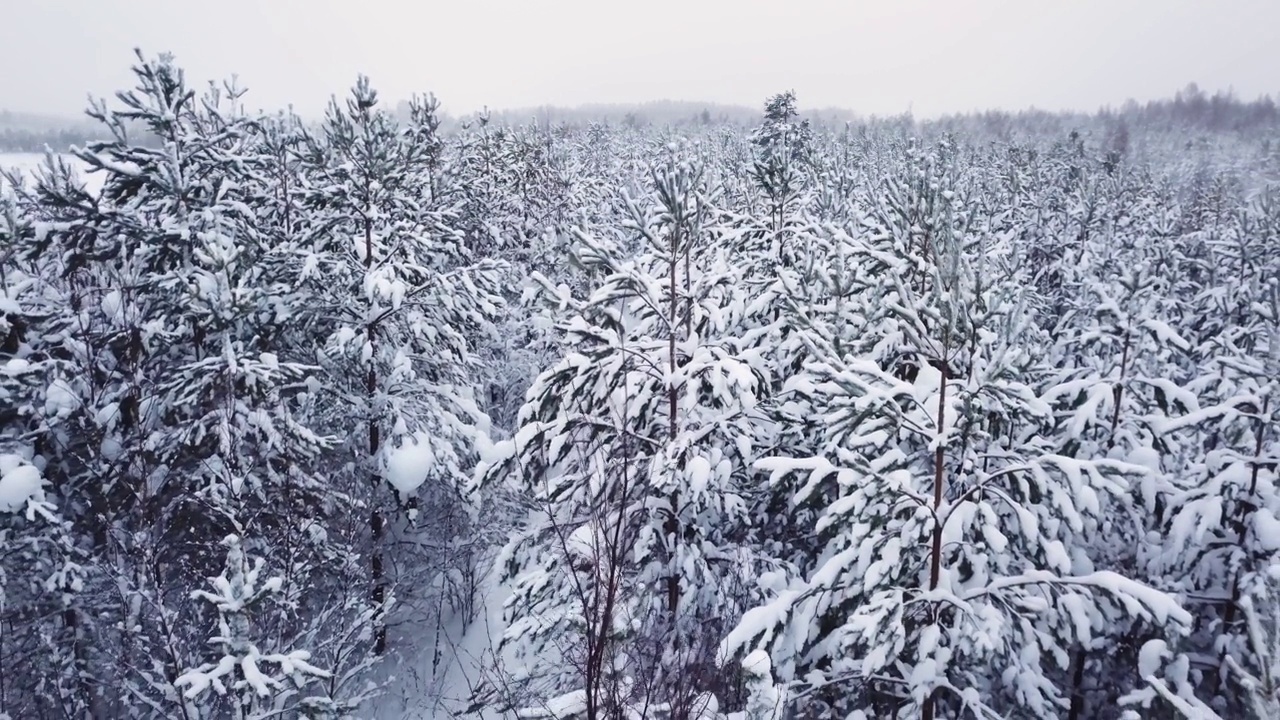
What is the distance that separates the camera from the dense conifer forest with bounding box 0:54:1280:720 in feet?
17.7

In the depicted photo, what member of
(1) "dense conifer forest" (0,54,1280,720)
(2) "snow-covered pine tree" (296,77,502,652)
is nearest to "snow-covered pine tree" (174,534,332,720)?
(1) "dense conifer forest" (0,54,1280,720)

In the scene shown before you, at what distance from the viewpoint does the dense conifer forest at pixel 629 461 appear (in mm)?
5402

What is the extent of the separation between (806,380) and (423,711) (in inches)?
385

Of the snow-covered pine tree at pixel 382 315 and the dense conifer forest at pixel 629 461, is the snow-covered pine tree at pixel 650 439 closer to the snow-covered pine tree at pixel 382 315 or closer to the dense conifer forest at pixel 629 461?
the dense conifer forest at pixel 629 461

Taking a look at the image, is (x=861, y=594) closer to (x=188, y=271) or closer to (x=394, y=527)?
(x=188, y=271)

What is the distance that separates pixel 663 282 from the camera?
26.1 ft

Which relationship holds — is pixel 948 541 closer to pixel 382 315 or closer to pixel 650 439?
pixel 650 439

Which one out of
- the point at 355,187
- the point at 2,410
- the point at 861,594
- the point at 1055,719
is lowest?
the point at 1055,719

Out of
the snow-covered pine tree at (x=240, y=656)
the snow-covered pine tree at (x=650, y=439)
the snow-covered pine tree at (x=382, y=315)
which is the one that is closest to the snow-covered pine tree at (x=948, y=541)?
the snow-covered pine tree at (x=650, y=439)

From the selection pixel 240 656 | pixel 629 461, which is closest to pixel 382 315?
pixel 629 461

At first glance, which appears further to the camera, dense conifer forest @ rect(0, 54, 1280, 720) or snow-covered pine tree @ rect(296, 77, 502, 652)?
snow-covered pine tree @ rect(296, 77, 502, 652)

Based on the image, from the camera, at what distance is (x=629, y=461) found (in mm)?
7270

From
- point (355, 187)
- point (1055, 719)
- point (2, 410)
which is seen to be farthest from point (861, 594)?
point (2, 410)

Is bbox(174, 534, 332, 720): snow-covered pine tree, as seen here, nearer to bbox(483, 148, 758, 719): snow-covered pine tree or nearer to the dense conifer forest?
the dense conifer forest
